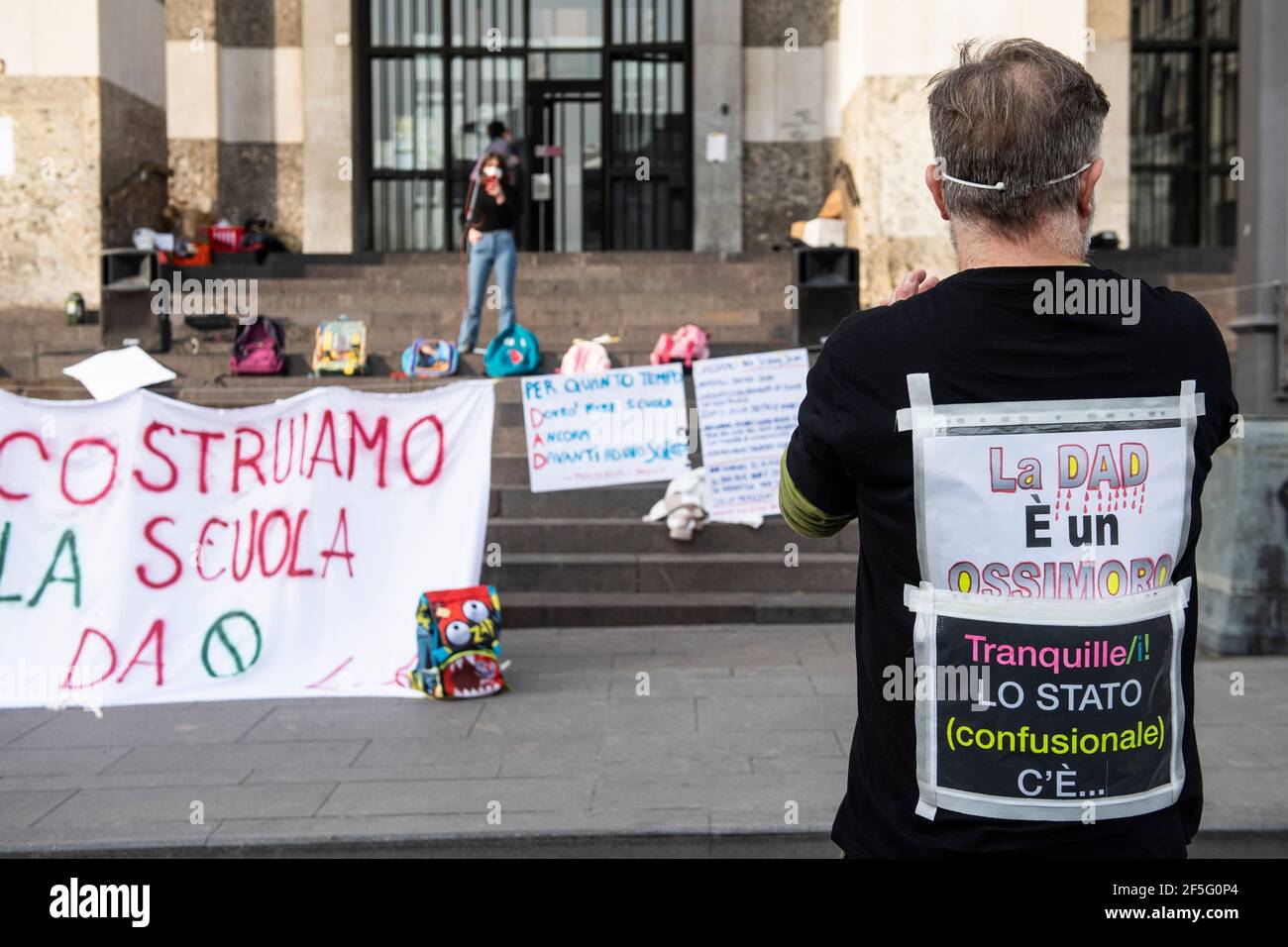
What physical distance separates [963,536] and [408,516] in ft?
18.6

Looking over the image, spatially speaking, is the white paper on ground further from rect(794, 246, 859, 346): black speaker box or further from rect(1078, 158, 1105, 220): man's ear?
rect(1078, 158, 1105, 220): man's ear

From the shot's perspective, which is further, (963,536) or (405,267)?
(405,267)

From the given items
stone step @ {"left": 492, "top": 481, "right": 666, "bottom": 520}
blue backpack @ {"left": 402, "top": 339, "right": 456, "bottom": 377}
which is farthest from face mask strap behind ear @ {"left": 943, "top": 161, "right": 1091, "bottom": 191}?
blue backpack @ {"left": 402, "top": 339, "right": 456, "bottom": 377}

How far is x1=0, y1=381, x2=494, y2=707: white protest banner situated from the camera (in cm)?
706

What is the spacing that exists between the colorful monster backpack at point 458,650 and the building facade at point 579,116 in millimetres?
11667

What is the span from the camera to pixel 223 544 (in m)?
7.22

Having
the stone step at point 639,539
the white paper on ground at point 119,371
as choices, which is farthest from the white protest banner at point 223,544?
the stone step at point 639,539

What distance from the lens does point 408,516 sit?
291 inches

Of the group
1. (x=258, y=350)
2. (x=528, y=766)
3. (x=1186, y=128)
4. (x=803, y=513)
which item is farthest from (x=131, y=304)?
(x=1186, y=128)

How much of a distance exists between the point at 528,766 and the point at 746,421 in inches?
180
